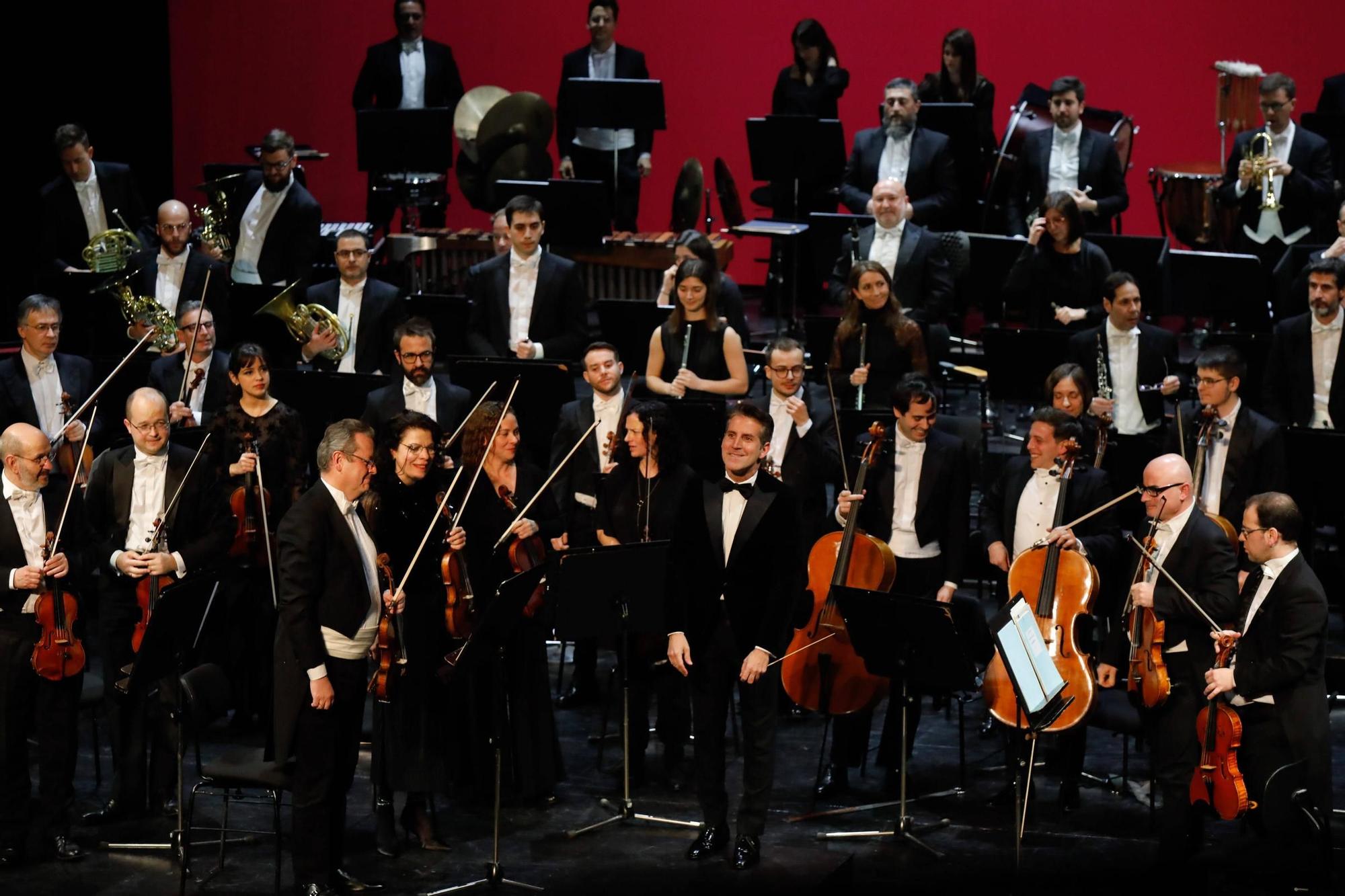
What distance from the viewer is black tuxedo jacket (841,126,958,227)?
8703 mm

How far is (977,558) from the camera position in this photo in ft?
24.8

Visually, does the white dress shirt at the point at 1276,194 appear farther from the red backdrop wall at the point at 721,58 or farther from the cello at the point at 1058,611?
the cello at the point at 1058,611

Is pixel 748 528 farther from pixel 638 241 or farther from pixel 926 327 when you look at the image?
pixel 638 241

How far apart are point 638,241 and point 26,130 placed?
3907 mm

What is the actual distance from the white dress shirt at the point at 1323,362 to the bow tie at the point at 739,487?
2.81m

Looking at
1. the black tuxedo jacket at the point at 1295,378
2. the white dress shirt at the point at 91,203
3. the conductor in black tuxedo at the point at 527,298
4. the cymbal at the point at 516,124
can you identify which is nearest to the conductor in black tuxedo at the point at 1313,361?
the black tuxedo jacket at the point at 1295,378

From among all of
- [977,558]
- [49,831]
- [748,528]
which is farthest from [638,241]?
[49,831]

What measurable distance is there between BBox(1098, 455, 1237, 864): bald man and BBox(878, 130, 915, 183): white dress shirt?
11.3 feet

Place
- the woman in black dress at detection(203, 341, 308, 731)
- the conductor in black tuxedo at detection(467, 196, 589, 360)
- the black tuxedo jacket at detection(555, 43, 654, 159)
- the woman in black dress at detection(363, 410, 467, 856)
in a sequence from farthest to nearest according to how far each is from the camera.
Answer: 1. the black tuxedo jacket at detection(555, 43, 654, 159)
2. the conductor in black tuxedo at detection(467, 196, 589, 360)
3. the woman in black dress at detection(203, 341, 308, 731)
4. the woman in black dress at detection(363, 410, 467, 856)

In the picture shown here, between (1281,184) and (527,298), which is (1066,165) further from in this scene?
(527,298)

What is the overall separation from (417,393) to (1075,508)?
8.55 feet

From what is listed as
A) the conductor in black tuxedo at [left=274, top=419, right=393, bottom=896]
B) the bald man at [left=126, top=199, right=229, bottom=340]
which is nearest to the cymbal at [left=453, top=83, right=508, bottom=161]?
the bald man at [left=126, top=199, right=229, bottom=340]

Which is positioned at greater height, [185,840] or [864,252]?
[864,252]

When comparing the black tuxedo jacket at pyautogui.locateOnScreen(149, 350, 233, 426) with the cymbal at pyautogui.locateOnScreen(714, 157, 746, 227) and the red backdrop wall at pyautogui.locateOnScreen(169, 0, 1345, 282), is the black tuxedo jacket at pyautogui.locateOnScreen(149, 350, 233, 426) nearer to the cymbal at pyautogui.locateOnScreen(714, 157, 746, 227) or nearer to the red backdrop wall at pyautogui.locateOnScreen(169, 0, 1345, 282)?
the cymbal at pyautogui.locateOnScreen(714, 157, 746, 227)
